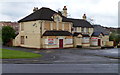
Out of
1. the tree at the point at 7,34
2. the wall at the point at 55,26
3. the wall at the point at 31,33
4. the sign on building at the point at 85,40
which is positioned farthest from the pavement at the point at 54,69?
the sign on building at the point at 85,40

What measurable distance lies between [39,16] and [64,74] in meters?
26.3

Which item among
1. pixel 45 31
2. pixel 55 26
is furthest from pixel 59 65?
pixel 55 26

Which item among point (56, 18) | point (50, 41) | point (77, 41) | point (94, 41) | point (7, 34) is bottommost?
point (94, 41)

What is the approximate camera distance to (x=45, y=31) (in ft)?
118

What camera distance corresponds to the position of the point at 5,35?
43.7 meters

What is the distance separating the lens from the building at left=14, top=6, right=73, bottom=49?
35.5 meters

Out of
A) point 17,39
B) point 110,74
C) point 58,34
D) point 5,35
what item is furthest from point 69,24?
point 110,74

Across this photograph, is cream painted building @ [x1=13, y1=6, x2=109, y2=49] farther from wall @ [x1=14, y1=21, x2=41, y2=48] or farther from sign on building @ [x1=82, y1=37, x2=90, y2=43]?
sign on building @ [x1=82, y1=37, x2=90, y2=43]

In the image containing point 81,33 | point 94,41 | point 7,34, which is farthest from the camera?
point 94,41

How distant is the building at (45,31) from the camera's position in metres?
35.5

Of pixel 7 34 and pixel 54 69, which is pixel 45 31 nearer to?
pixel 7 34

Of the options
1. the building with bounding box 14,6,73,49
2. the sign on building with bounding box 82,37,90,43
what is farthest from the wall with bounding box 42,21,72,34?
the sign on building with bounding box 82,37,90,43

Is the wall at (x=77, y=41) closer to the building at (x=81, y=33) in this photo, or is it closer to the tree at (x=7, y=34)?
the building at (x=81, y=33)

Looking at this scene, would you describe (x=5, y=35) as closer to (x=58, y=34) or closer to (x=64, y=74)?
(x=58, y=34)
